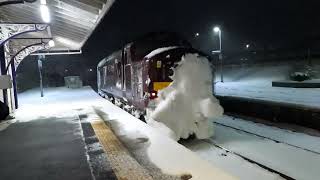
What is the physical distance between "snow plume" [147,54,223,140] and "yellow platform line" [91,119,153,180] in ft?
10.8

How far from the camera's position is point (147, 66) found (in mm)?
11758

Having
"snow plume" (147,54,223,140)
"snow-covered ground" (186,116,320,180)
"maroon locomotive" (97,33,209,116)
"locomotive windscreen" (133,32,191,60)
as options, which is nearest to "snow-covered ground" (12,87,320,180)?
"snow-covered ground" (186,116,320,180)

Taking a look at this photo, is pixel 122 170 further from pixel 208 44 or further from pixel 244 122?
pixel 208 44

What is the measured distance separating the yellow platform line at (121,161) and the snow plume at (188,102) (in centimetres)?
329

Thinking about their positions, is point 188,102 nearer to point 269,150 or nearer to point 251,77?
point 269,150

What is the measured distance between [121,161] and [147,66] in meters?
6.58

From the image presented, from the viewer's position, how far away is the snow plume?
1084 centimetres

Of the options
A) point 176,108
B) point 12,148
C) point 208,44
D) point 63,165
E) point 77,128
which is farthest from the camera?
point 208,44

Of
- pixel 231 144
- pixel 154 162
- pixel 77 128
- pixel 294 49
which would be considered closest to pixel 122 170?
pixel 154 162

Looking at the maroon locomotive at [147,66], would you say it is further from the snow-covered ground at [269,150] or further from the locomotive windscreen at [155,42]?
the snow-covered ground at [269,150]

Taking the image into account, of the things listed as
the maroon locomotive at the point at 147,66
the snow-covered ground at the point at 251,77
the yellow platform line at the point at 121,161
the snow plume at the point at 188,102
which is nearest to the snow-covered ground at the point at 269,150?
the snow plume at the point at 188,102

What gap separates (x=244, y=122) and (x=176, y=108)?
7247mm

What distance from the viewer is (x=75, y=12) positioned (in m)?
12.2

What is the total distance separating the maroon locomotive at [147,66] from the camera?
11594 millimetres
